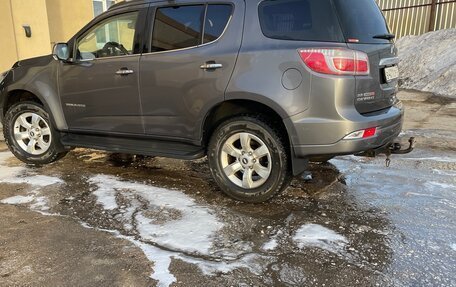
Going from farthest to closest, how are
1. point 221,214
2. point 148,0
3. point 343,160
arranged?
point 343,160 < point 148,0 < point 221,214

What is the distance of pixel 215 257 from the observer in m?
3.08

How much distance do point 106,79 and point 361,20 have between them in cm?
269

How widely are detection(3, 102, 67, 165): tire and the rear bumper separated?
124 inches

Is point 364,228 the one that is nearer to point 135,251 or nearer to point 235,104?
point 235,104

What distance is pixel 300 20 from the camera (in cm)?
362

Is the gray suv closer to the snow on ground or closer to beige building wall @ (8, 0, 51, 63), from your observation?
the snow on ground

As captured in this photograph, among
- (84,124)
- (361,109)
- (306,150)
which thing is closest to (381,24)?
(361,109)

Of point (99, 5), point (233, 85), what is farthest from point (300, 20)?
point (99, 5)

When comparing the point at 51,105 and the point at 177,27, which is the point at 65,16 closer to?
the point at 51,105

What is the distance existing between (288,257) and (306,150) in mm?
1010

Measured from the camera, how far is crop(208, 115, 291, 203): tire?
3.86m

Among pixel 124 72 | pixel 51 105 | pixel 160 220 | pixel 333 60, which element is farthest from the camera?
pixel 51 105

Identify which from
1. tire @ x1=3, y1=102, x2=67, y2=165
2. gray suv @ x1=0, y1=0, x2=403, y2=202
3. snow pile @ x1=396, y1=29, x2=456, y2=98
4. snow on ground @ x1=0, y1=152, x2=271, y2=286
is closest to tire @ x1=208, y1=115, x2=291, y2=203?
gray suv @ x1=0, y1=0, x2=403, y2=202

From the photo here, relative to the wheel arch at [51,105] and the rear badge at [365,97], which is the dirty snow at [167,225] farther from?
the rear badge at [365,97]
